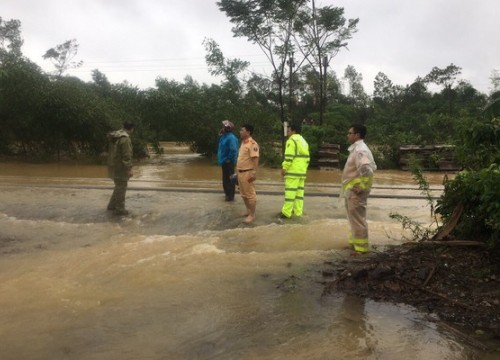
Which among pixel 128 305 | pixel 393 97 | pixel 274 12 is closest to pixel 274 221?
pixel 128 305

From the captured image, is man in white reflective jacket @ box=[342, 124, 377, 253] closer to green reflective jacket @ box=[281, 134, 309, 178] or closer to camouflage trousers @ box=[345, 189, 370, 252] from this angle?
camouflage trousers @ box=[345, 189, 370, 252]

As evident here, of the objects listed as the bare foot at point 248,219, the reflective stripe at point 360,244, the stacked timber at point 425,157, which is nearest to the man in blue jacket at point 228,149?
the bare foot at point 248,219

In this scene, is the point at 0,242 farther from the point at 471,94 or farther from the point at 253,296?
the point at 471,94

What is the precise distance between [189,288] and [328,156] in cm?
1601

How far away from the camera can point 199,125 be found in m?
23.5

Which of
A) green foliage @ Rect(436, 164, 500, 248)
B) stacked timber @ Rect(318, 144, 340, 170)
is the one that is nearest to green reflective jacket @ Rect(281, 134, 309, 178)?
green foliage @ Rect(436, 164, 500, 248)

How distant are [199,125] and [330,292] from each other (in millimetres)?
19184

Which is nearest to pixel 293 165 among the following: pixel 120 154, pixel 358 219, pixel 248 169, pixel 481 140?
pixel 248 169

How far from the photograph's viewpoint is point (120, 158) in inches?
338

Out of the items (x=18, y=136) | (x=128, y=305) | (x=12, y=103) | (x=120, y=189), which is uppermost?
(x=12, y=103)

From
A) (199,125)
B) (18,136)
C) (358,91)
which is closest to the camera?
(18,136)

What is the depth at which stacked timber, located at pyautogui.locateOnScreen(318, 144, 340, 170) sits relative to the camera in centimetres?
2030

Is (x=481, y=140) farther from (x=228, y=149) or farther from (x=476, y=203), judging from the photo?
(x=228, y=149)

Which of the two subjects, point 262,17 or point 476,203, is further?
point 262,17
